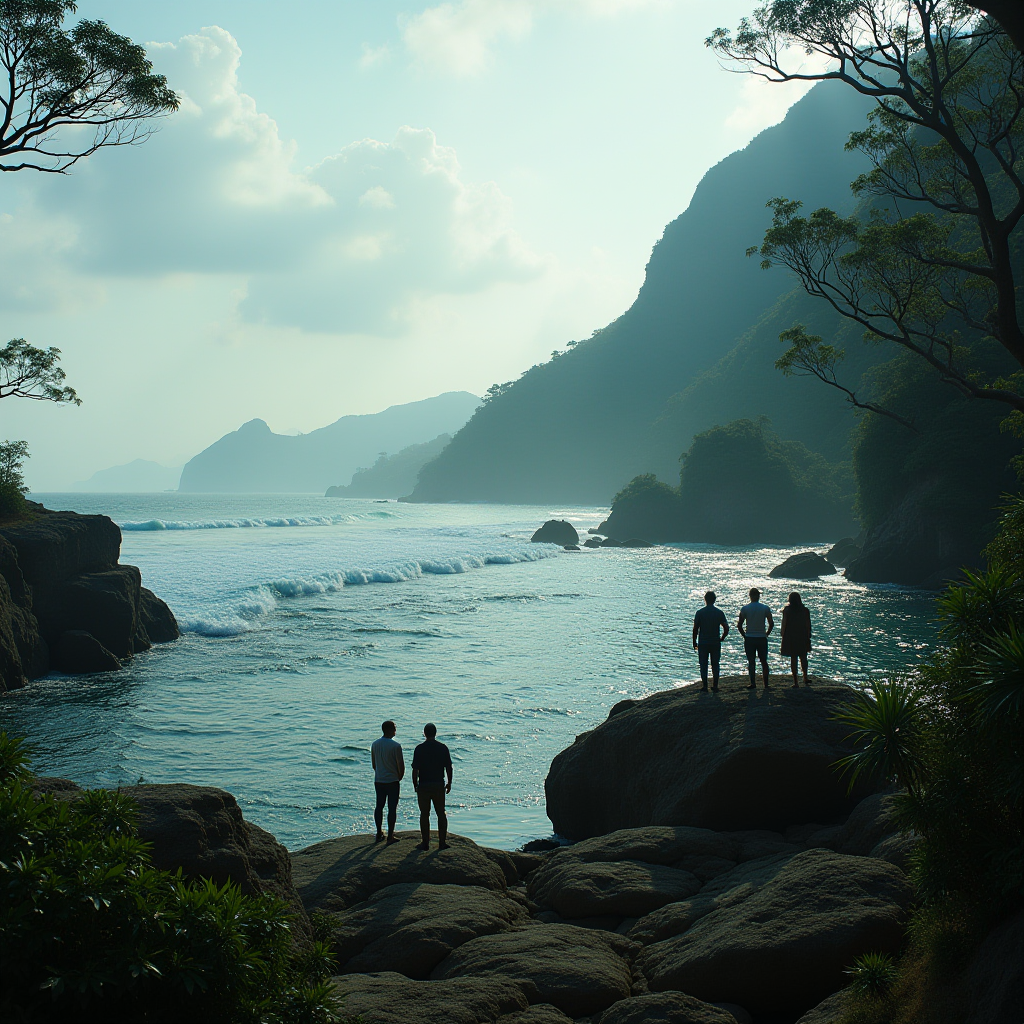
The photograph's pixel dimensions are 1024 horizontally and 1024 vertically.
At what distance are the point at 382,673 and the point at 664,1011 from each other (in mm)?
17510

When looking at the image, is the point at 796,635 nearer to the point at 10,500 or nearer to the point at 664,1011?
the point at 664,1011

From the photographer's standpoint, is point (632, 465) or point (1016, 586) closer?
point (1016, 586)

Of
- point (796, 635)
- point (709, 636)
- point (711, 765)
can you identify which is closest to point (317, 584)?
point (709, 636)

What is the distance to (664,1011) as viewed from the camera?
213 inches

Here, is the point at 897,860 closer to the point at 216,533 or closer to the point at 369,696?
the point at 369,696

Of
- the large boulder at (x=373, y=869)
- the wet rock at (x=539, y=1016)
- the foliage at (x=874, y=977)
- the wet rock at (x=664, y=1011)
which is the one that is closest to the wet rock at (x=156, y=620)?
the large boulder at (x=373, y=869)

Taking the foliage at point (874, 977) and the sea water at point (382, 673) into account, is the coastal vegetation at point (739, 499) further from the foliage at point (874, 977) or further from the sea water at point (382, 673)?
the foliage at point (874, 977)

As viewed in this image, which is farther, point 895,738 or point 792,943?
point 792,943

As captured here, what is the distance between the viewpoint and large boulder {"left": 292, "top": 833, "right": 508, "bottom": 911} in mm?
8164

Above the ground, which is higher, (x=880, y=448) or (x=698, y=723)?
(x=880, y=448)

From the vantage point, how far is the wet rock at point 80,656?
22.6 m

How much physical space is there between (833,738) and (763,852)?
7.57 feet

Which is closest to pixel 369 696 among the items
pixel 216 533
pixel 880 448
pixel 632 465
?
pixel 880 448

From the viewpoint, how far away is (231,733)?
1667 cm
